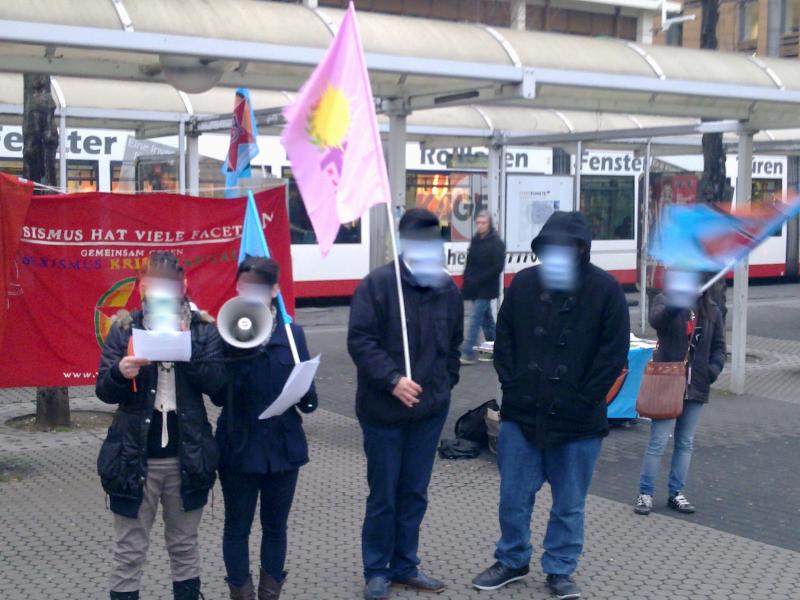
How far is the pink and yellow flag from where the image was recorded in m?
5.05

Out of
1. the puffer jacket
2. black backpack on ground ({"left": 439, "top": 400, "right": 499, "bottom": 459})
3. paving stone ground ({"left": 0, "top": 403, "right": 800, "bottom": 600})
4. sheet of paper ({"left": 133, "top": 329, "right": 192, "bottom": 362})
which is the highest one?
sheet of paper ({"left": 133, "top": 329, "right": 192, "bottom": 362})

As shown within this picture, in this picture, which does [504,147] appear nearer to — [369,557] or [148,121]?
[148,121]

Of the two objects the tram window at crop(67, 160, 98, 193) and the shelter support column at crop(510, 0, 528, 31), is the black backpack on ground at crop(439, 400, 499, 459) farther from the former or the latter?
the shelter support column at crop(510, 0, 528, 31)

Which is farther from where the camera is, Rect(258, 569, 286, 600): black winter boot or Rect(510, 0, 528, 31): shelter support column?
Rect(510, 0, 528, 31): shelter support column

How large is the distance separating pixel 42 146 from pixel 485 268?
5.77 metres

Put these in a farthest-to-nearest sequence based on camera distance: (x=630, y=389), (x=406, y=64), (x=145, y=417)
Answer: (x=630, y=389), (x=406, y=64), (x=145, y=417)

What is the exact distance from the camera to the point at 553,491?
5.53m

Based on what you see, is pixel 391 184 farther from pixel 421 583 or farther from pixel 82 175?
pixel 82 175

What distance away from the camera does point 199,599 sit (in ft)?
15.9

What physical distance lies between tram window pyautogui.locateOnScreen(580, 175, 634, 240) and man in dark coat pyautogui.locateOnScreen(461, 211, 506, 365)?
9.00m

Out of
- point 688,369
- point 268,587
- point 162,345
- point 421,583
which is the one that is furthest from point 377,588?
point 688,369

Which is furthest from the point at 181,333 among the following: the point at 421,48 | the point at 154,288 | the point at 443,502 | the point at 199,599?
the point at 421,48

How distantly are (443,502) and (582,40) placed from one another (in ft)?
17.5

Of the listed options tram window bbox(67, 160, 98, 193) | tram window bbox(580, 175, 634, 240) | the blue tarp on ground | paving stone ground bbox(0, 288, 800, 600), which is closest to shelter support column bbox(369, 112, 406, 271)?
paving stone ground bbox(0, 288, 800, 600)
